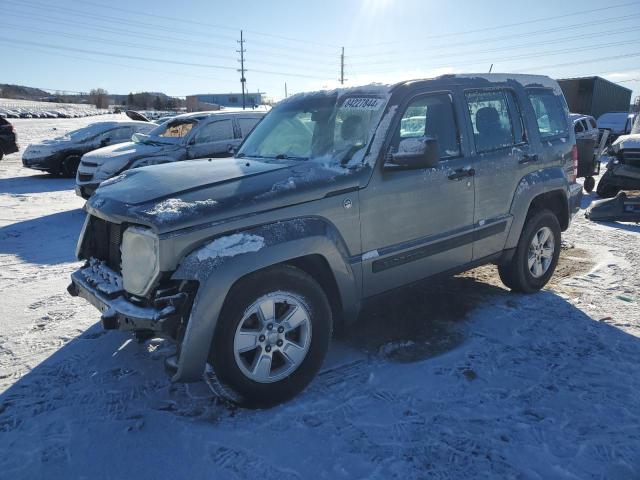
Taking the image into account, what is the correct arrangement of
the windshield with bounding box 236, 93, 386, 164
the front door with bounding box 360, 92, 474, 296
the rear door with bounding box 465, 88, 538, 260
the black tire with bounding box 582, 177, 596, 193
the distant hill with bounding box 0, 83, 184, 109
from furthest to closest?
1. the distant hill with bounding box 0, 83, 184, 109
2. the black tire with bounding box 582, 177, 596, 193
3. the rear door with bounding box 465, 88, 538, 260
4. the windshield with bounding box 236, 93, 386, 164
5. the front door with bounding box 360, 92, 474, 296

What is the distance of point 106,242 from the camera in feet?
11.4

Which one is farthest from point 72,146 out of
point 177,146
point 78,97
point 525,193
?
point 78,97

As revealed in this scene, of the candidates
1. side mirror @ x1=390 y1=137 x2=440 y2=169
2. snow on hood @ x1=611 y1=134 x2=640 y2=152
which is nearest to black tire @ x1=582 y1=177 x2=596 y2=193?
snow on hood @ x1=611 y1=134 x2=640 y2=152

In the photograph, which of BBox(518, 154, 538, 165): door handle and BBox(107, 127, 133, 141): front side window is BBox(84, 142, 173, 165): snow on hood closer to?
BBox(107, 127, 133, 141): front side window

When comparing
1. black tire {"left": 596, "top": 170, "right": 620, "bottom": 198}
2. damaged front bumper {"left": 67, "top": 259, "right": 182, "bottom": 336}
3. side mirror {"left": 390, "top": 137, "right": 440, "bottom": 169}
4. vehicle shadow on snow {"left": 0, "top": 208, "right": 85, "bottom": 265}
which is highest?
side mirror {"left": 390, "top": 137, "right": 440, "bottom": 169}

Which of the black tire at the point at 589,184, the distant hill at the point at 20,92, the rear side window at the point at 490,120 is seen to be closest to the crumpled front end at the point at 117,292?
the rear side window at the point at 490,120

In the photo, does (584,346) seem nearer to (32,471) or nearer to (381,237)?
(381,237)

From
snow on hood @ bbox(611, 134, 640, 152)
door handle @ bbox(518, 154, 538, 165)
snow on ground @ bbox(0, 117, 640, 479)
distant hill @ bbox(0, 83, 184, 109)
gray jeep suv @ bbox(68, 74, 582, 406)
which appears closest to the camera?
snow on ground @ bbox(0, 117, 640, 479)

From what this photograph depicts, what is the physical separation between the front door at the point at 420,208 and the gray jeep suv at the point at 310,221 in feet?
0.04

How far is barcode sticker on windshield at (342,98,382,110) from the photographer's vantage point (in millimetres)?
3689

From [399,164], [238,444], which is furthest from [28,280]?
[399,164]

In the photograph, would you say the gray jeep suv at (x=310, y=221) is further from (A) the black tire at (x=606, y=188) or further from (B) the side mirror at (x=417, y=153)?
(A) the black tire at (x=606, y=188)

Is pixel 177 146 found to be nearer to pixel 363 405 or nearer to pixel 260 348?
pixel 260 348

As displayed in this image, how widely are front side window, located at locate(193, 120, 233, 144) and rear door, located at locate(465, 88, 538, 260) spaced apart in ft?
20.9
